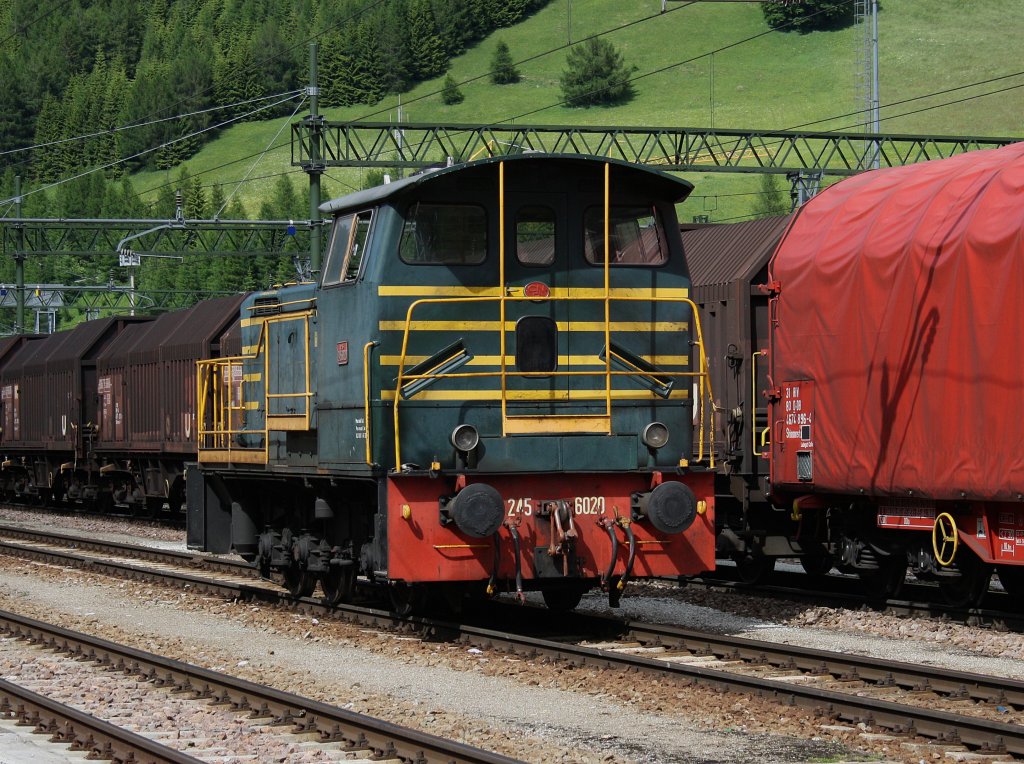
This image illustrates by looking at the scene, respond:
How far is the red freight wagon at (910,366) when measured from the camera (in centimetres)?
1227

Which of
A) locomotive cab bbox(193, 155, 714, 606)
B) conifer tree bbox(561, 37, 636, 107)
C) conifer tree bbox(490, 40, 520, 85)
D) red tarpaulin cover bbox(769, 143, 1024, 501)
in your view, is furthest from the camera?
conifer tree bbox(490, 40, 520, 85)

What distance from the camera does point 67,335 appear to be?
34969 mm

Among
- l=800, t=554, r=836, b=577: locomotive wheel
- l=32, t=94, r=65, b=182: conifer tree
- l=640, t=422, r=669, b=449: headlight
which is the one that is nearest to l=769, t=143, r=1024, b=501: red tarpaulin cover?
l=800, t=554, r=836, b=577: locomotive wheel

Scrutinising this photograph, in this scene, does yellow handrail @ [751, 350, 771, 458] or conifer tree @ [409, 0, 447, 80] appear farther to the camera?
conifer tree @ [409, 0, 447, 80]

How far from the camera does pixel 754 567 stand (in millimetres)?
16906

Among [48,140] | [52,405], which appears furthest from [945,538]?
[48,140]

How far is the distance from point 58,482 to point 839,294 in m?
24.9

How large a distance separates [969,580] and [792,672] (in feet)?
11.8

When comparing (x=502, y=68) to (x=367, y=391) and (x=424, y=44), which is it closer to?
(x=424, y=44)

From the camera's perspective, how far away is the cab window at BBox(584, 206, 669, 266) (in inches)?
497

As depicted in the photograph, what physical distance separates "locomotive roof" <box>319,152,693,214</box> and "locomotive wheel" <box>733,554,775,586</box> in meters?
5.41

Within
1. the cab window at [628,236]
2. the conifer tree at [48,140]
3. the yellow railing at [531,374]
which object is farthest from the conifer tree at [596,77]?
the yellow railing at [531,374]

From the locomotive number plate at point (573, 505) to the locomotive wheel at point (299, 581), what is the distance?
147 inches

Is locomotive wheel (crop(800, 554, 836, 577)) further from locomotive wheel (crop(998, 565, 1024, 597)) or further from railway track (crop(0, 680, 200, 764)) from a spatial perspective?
railway track (crop(0, 680, 200, 764))
